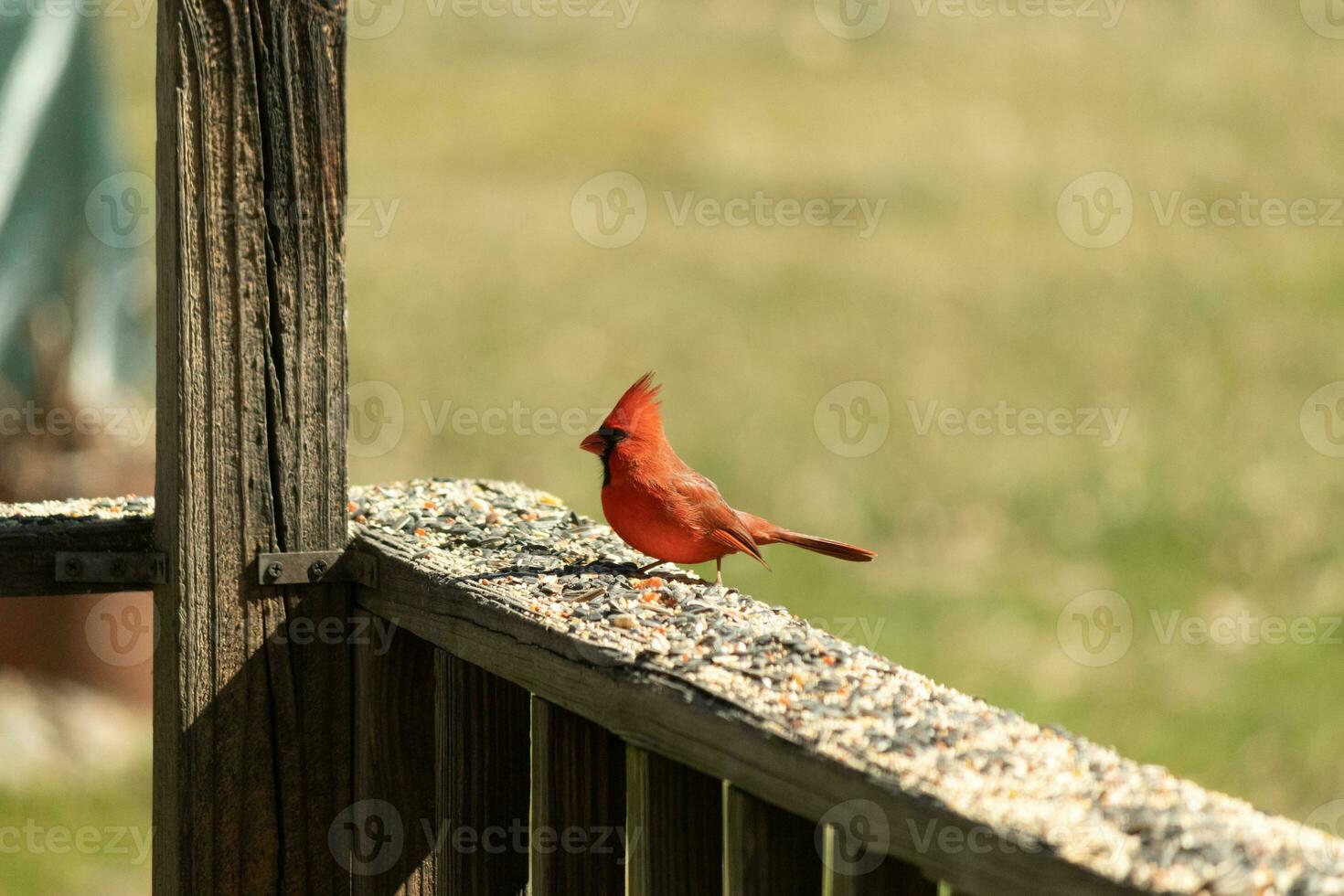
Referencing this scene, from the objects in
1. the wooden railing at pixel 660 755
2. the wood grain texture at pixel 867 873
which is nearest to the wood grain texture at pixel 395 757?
the wooden railing at pixel 660 755

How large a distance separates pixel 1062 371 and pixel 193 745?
955 cm

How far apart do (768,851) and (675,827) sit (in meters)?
0.20

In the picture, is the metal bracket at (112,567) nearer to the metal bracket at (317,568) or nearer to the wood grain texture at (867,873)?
the metal bracket at (317,568)

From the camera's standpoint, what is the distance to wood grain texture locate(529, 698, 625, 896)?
2.21m

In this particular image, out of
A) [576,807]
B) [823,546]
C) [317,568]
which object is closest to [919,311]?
→ [823,546]

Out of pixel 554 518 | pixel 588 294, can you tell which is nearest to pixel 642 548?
pixel 554 518

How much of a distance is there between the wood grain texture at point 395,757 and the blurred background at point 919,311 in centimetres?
330

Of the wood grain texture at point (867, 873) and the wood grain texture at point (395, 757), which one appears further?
the wood grain texture at point (395, 757)

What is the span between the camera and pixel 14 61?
644 centimetres

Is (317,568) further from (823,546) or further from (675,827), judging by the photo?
(823,546)

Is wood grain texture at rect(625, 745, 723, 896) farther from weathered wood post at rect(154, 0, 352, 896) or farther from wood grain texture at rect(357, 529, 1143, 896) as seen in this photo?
weathered wood post at rect(154, 0, 352, 896)

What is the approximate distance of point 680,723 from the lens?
1.91 m

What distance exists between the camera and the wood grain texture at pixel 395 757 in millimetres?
2656

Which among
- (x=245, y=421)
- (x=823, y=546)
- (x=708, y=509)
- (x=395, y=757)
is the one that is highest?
(x=245, y=421)
